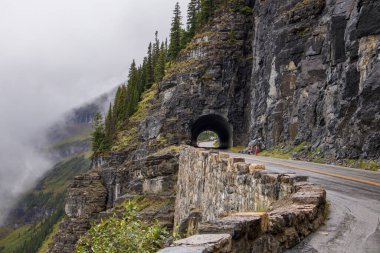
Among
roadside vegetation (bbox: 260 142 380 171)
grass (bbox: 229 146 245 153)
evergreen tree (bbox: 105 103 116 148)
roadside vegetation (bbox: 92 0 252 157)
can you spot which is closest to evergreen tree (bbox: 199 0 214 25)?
roadside vegetation (bbox: 92 0 252 157)

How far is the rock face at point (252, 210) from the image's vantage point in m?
5.13

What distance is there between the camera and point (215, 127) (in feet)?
238

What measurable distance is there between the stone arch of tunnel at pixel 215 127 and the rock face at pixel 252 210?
44.4m

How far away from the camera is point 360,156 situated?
24.0 metres

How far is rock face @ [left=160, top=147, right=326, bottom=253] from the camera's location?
513 centimetres

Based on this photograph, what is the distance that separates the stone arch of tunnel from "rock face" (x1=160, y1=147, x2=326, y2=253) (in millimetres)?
44390

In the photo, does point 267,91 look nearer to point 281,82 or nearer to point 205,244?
point 281,82

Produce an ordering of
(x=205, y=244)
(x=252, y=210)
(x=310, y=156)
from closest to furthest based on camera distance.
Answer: (x=205, y=244) → (x=252, y=210) → (x=310, y=156)

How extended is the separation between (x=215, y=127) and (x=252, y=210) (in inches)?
2416

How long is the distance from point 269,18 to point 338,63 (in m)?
23.5

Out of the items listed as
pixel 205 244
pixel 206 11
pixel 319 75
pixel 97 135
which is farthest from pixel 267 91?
pixel 97 135

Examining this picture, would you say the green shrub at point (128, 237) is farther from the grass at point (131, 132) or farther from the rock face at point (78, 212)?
the grass at point (131, 132)

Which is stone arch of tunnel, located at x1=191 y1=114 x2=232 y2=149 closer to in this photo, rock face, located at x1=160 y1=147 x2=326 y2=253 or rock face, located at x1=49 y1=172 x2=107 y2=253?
rock face, located at x1=49 y1=172 x2=107 y2=253

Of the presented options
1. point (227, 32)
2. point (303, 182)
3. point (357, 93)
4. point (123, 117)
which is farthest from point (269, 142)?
point (123, 117)
